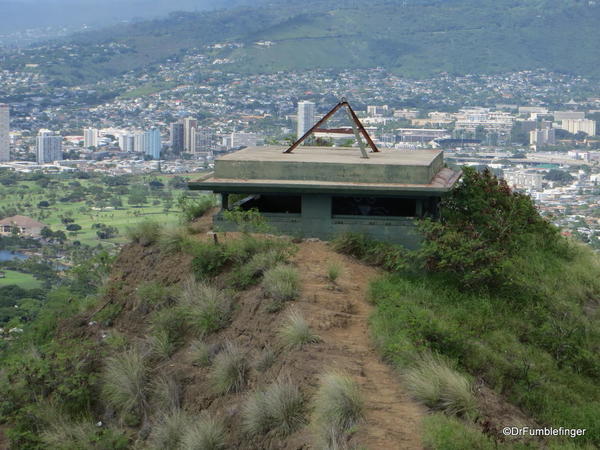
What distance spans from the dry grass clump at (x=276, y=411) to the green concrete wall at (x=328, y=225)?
182 inches

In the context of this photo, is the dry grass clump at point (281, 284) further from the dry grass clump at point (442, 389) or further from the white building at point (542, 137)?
the white building at point (542, 137)

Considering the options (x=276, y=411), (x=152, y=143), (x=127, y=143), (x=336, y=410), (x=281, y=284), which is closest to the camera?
Answer: (x=336, y=410)

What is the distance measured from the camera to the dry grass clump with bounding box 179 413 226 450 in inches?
374

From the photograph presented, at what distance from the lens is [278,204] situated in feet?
51.4

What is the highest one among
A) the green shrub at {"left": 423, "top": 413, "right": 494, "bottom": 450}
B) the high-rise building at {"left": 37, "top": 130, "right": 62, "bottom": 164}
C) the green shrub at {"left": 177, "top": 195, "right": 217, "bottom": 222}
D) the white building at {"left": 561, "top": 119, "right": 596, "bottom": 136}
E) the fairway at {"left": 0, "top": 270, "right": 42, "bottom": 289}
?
the green shrub at {"left": 177, "top": 195, "right": 217, "bottom": 222}

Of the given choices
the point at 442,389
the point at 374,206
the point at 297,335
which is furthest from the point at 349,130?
the point at 442,389

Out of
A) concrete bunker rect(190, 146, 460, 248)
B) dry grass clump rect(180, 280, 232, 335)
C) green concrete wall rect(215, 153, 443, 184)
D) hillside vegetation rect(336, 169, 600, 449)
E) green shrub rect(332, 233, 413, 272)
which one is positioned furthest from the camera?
green concrete wall rect(215, 153, 443, 184)

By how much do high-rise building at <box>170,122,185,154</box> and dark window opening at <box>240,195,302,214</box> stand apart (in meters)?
105

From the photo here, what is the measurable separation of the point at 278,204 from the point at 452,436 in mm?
7795

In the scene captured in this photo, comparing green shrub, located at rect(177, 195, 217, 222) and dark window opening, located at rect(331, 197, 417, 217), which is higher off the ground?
dark window opening, located at rect(331, 197, 417, 217)

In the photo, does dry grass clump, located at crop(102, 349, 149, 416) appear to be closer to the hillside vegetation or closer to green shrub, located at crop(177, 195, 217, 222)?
the hillside vegetation

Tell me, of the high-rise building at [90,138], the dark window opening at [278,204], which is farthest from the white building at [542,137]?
the dark window opening at [278,204]

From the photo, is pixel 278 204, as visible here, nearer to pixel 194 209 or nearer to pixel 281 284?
pixel 194 209

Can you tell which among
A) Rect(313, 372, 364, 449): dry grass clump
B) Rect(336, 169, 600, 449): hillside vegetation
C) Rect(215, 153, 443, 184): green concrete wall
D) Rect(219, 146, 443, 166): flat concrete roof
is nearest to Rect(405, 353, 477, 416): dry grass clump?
Rect(336, 169, 600, 449): hillside vegetation
